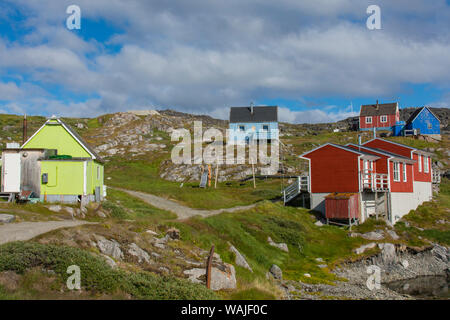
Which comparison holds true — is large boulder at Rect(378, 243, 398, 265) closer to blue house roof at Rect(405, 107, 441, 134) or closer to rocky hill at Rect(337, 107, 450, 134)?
blue house roof at Rect(405, 107, 441, 134)

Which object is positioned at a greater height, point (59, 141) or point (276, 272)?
point (59, 141)

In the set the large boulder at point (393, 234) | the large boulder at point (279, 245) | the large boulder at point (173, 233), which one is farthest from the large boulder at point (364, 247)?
the large boulder at point (173, 233)

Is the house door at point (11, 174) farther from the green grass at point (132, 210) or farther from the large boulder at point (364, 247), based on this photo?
the large boulder at point (364, 247)

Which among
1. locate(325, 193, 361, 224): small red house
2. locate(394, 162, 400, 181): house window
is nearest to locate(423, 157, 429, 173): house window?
locate(394, 162, 400, 181): house window

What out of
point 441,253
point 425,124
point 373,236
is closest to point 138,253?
point 373,236

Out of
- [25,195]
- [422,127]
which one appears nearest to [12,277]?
[25,195]

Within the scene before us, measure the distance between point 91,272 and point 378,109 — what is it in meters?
79.5

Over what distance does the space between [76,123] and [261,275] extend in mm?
84884

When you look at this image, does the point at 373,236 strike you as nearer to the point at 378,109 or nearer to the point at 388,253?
the point at 388,253

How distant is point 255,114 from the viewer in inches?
2908

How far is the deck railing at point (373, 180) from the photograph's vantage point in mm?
33628
